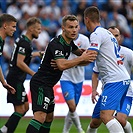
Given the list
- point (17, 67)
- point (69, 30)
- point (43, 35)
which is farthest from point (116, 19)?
point (69, 30)

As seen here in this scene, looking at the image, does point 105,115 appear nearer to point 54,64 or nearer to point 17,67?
point 54,64

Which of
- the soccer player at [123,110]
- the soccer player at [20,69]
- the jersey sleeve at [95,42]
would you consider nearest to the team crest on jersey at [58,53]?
the jersey sleeve at [95,42]

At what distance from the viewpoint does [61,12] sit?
19594 millimetres

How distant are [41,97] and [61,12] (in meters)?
11.4

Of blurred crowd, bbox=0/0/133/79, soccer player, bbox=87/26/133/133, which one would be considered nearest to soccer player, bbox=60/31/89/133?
soccer player, bbox=87/26/133/133

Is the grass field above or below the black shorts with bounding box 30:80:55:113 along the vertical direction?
below

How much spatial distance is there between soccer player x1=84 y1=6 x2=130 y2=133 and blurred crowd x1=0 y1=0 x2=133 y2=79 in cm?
998

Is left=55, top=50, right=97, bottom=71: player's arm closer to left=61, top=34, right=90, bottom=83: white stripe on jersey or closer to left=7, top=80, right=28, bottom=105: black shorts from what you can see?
left=7, top=80, right=28, bottom=105: black shorts

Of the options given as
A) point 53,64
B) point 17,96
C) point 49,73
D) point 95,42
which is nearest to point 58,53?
point 53,64

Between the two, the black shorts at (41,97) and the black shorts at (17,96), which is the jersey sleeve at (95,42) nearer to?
the black shorts at (41,97)

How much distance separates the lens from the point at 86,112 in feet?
46.0

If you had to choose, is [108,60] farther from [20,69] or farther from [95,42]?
[20,69]

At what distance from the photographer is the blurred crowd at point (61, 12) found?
19.0 meters

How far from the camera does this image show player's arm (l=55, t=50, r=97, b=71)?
8.04 meters
